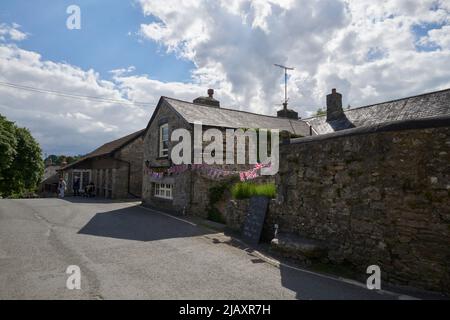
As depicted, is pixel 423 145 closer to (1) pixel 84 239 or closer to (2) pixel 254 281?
(2) pixel 254 281

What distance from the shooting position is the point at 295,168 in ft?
24.6

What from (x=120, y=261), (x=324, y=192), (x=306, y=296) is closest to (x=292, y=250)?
(x=324, y=192)

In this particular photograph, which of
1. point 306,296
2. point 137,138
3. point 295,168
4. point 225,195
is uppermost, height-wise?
point 137,138

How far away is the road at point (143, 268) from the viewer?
472 cm

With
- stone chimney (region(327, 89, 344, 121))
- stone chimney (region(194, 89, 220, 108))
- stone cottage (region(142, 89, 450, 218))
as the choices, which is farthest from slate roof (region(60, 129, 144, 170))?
stone chimney (region(327, 89, 344, 121))

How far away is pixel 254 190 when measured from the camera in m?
9.61

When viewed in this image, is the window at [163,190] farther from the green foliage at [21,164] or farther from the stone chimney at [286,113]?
the green foliage at [21,164]

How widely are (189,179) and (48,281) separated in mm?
8377

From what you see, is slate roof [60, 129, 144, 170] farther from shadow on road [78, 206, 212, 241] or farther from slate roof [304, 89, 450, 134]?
slate roof [304, 89, 450, 134]

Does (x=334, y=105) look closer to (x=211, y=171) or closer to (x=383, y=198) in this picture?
(x=211, y=171)

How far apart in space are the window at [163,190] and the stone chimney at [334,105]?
11.5 metres

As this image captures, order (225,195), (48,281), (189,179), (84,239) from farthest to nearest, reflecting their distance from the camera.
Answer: (189,179) < (225,195) < (84,239) < (48,281)

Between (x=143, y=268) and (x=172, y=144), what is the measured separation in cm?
957

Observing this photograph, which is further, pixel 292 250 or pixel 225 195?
pixel 225 195
